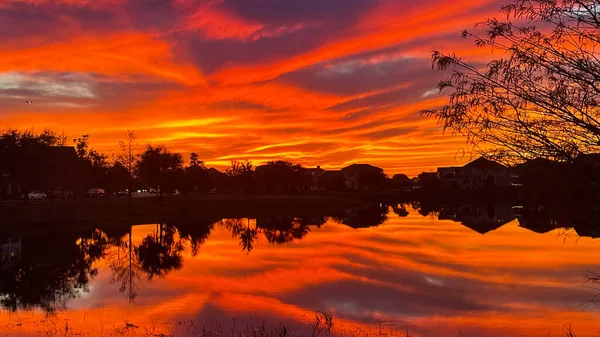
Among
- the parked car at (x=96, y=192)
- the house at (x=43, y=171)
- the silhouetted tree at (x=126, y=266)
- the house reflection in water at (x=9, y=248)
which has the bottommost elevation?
the silhouetted tree at (x=126, y=266)

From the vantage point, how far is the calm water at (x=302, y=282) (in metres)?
18.0

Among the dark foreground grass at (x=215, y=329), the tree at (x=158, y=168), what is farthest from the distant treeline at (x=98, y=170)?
the dark foreground grass at (x=215, y=329)

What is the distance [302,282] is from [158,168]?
6329 centimetres

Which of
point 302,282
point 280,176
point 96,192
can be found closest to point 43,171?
point 302,282

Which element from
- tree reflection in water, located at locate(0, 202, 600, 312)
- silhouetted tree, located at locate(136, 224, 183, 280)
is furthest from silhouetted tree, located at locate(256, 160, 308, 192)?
silhouetted tree, located at locate(136, 224, 183, 280)

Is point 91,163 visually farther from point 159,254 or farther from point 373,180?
point 373,180

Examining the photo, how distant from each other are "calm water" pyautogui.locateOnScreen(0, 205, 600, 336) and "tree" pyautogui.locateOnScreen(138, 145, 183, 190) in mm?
36467

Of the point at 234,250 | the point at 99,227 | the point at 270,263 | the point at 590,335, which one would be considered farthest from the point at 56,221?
the point at 590,335

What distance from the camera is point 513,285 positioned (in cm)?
2472

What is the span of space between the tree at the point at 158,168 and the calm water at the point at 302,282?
120 feet

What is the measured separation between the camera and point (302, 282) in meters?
26.0

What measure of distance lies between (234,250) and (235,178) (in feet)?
296

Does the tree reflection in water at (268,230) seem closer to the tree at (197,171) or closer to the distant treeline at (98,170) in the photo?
the distant treeline at (98,170)

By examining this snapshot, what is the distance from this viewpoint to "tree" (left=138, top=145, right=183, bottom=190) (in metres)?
84.4
